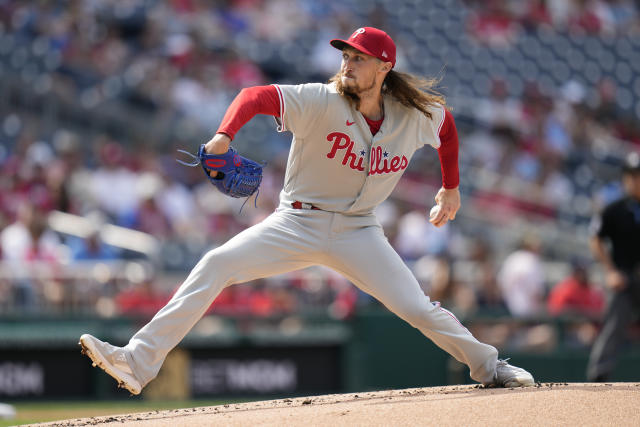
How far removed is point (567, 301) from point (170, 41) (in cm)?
693

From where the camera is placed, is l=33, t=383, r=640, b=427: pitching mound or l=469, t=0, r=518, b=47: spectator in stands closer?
l=33, t=383, r=640, b=427: pitching mound

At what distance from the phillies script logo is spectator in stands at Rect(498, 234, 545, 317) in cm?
592

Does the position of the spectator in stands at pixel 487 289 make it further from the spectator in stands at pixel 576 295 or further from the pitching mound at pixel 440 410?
the pitching mound at pixel 440 410

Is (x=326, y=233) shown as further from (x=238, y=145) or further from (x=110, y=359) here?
(x=238, y=145)

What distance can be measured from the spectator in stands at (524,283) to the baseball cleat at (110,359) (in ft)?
21.8

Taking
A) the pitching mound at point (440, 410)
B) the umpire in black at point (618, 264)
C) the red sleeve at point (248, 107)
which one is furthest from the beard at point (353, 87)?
the umpire in black at point (618, 264)

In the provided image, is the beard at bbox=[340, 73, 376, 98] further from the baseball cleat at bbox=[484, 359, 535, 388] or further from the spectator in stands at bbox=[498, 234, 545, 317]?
the spectator in stands at bbox=[498, 234, 545, 317]

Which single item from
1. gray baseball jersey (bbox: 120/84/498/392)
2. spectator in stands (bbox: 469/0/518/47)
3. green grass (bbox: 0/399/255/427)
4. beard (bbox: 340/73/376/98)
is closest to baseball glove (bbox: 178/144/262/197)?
gray baseball jersey (bbox: 120/84/498/392)

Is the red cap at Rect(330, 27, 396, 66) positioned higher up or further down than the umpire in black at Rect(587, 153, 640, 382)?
higher up

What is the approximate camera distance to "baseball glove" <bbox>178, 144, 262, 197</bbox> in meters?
4.73

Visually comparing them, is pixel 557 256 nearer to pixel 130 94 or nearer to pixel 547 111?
pixel 547 111

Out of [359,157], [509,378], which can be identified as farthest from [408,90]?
[509,378]

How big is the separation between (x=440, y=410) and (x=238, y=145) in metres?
8.56

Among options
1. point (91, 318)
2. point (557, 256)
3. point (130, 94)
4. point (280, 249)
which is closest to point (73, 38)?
point (130, 94)
